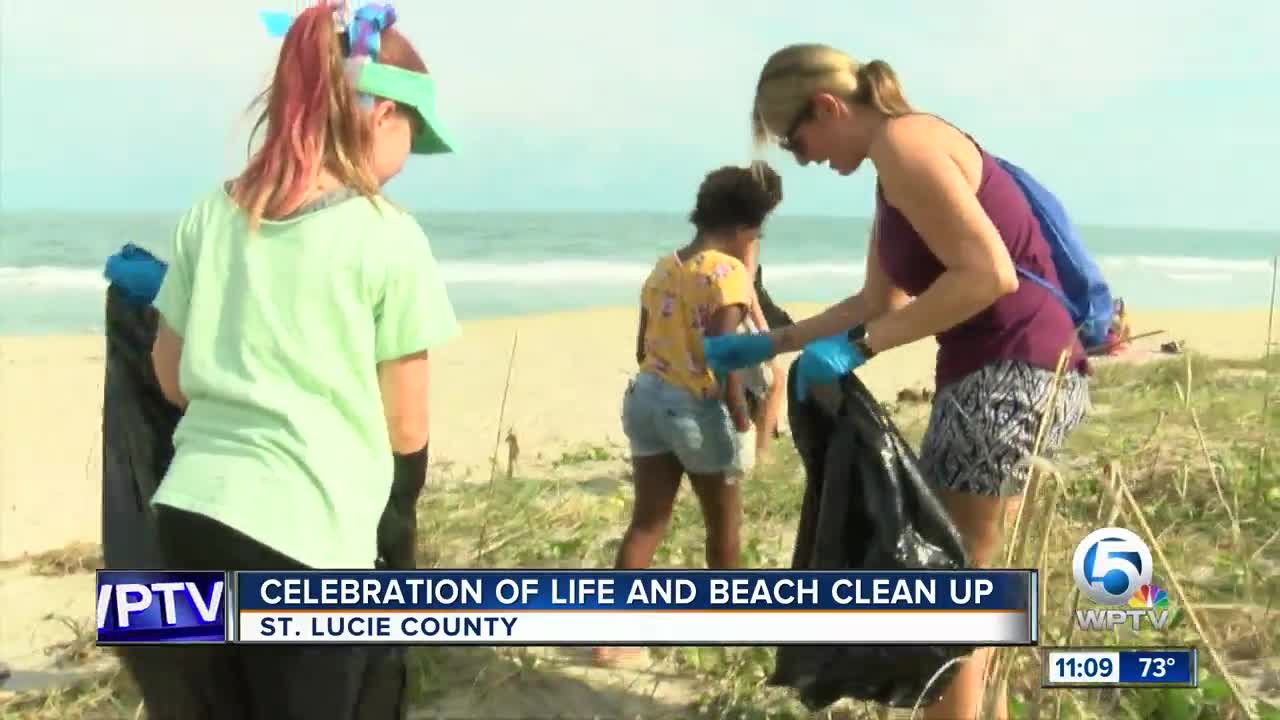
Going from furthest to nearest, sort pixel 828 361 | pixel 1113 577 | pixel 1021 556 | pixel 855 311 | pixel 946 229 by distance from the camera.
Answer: pixel 855 311 → pixel 1113 577 → pixel 828 361 → pixel 1021 556 → pixel 946 229

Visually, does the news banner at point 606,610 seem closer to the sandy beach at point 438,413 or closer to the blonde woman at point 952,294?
the blonde woman at point 952,294

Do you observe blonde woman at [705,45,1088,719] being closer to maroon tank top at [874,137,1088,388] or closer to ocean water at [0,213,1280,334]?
maroon tank top at [874,137,1088,388]

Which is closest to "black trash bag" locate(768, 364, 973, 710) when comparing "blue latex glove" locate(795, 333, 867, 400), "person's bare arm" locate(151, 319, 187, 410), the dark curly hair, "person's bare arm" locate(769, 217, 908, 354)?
"blue latex glove" locate(795, 333, 867, 400)

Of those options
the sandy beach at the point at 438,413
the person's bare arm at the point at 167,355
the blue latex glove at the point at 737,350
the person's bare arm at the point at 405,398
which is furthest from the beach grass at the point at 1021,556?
the person's bare arm at the point at 167,355

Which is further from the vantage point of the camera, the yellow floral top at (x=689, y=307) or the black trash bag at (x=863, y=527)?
the yellow floral top at (x=689, y=307)

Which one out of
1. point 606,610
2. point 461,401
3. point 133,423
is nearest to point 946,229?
point 606,610

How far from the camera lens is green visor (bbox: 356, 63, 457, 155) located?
1665mm

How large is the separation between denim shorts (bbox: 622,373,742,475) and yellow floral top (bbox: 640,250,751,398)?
3 cm

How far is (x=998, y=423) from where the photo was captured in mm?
2098

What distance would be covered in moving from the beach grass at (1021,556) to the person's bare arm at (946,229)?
0.34 m

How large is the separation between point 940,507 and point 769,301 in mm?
1950

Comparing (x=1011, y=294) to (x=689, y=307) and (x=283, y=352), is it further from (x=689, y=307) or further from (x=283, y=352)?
(x=283, y=352)

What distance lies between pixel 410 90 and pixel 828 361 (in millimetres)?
968

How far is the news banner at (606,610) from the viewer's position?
1.85m
